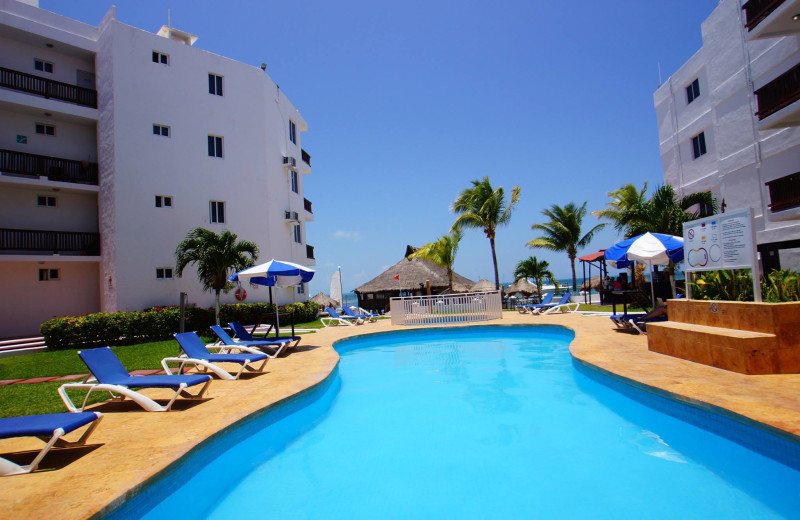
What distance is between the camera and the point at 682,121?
22.2 metres

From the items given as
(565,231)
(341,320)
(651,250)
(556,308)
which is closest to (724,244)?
(651,250)

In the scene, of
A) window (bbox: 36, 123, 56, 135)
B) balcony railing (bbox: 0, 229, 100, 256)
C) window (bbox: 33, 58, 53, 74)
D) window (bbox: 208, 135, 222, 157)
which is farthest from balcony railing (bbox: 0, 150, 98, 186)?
window (bbox: 208, 135, 222, 157)

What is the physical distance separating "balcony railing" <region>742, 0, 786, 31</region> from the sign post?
11.9 metres

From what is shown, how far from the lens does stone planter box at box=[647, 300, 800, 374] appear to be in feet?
19.0

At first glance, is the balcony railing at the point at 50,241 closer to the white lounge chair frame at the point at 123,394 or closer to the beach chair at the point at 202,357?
the beach chair at the point at 202,357

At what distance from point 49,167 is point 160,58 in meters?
6.59

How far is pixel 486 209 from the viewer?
82.4ft

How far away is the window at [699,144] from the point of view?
68.0 ft

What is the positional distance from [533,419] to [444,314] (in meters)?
10.5

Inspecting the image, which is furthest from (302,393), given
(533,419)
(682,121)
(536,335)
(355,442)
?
(682,121)

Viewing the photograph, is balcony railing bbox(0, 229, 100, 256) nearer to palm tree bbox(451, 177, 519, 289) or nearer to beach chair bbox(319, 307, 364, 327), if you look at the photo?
beach chair bbox(319, 307, 364, 327)

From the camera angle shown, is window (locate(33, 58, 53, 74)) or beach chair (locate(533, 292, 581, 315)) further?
beach chair (locate(533, 292, 581, 315))

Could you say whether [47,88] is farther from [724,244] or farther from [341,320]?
[724,244]

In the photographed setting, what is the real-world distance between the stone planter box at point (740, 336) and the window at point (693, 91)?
1870 centimetres
